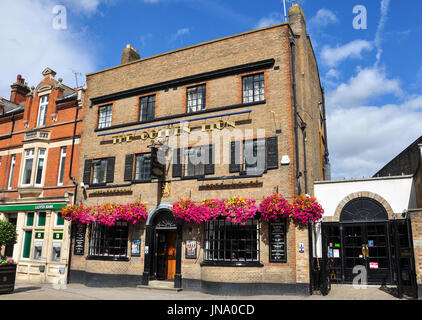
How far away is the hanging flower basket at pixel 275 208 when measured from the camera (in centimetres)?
1303

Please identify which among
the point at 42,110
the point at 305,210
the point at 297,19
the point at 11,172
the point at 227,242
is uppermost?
the point at 297,19

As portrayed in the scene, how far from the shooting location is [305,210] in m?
12.9

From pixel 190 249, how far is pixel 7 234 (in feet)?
35.6

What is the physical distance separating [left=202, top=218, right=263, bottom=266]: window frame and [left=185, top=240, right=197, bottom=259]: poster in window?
0.51m

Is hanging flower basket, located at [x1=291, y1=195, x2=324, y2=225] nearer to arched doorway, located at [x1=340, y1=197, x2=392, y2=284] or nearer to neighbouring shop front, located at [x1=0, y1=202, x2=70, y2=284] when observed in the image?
arched doorway, located at [x1=340, y1=197, x2=392, y2=284]

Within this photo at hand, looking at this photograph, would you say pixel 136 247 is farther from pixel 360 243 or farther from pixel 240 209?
pixel 360 243

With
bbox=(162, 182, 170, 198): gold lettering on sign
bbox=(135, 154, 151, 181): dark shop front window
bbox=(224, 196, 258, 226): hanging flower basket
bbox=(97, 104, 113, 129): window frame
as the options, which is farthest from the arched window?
bbox=(97, 104, 113, 129): window frame

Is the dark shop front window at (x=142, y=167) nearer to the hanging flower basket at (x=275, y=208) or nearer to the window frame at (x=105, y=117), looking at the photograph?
the window frame at (x=105, y=117)

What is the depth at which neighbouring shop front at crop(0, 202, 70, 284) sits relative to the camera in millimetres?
18359

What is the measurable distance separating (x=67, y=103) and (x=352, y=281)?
17.8 m

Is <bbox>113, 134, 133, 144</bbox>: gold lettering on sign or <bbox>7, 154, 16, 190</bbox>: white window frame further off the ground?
<bbox>113, 134, 133, 144</bbox>: gold lettering on sign

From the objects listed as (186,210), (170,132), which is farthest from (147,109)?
(186,210)

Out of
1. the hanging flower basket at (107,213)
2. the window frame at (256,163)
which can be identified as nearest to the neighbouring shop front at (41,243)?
the hanging flower basket at (107,213)

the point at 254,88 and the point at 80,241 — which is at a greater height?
the point at 254,88
